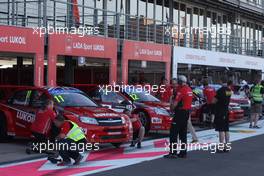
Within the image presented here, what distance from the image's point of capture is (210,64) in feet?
90.7

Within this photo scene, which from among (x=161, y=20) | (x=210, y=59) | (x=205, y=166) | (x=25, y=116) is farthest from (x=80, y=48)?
(x=161, y=20)

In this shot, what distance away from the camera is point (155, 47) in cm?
2266

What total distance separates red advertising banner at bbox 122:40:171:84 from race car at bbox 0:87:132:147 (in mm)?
6914

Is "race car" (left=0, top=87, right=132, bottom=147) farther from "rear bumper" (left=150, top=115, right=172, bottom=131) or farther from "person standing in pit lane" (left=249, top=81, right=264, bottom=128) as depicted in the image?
"person standing in pit lane" (left=249, top=81, right=264, bottom=128)

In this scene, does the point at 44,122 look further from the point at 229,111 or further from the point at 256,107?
the point at 256,107

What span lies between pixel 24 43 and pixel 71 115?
4.51 m

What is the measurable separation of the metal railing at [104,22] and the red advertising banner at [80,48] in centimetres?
80

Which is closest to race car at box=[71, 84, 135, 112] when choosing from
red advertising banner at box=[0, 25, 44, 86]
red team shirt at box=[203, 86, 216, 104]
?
red advertising banner at box=[0, 25, 44, 86]

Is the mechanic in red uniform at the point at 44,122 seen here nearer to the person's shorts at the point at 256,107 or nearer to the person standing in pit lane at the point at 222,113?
the person standing in pit lane at the point at 222,113

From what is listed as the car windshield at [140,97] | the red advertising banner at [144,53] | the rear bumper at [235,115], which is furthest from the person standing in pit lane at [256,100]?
the red advertising banner at [144,53]

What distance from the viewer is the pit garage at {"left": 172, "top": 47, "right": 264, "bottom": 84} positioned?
2514 centimetres

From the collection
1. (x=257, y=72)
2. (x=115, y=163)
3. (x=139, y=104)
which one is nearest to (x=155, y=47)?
(x=139, y=104)

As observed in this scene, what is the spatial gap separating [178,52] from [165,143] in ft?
35.3

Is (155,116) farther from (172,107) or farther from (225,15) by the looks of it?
(225,15)
